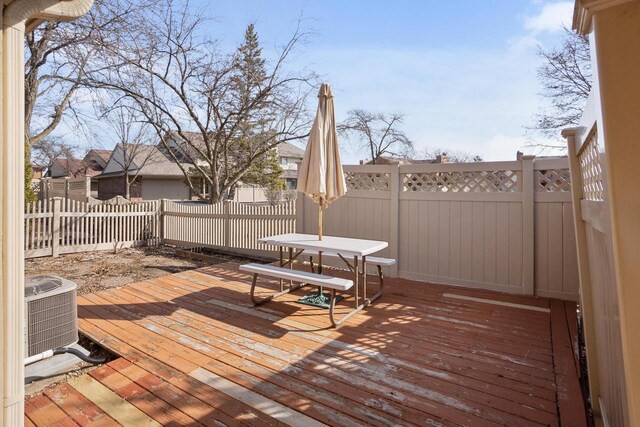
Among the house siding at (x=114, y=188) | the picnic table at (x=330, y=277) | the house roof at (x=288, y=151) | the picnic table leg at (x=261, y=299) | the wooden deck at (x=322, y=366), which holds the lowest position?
the wooden deck at (x=322, y=366)

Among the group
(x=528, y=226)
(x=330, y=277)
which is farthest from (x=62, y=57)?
(x=528, y=226)

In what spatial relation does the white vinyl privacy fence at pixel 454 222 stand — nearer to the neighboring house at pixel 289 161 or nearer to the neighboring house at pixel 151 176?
the neighboring house at pixel 151 176

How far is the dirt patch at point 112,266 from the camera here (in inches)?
232

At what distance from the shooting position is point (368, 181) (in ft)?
20.3

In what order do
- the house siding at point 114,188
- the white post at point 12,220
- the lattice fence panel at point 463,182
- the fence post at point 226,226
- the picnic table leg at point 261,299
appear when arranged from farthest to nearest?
the house siding at point 114,188, the fence post at point 226,226, the lattice fence panel at point 463,182, the picnic table leg at point 261,299, the white post at point 12,220

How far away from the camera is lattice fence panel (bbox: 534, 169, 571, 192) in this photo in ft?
15.0

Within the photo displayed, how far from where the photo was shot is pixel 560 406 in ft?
7.78

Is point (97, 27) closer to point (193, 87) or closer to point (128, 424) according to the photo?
point (193, 87)

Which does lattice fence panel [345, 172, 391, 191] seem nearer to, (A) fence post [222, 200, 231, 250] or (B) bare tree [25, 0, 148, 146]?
(A) fence post [222, 200, 231, 250]

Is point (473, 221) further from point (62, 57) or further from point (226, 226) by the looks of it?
point (62, 57)

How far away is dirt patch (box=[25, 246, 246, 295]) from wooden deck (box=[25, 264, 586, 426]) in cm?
137

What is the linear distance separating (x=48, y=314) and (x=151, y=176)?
2627cm

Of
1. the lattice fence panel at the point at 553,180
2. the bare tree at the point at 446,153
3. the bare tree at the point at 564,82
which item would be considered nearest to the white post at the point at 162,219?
the lattice fence panel at the point at 553,180

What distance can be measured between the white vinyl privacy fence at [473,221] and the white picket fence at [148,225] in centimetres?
195
